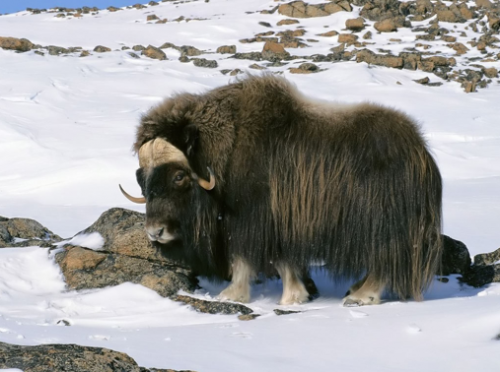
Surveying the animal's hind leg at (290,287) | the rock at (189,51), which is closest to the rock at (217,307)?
the animal's hind leg at (290,287)

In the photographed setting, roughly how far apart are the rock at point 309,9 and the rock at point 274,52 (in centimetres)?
537

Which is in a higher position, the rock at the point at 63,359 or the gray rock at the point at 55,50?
the rock at the point at 63,359

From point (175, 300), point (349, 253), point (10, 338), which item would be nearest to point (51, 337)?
point (10, 338)

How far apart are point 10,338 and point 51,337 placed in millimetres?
141

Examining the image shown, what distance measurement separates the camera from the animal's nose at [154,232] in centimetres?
351

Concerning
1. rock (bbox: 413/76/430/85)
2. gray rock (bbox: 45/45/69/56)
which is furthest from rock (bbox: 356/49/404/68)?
gray rock (bbox: 45/45/69/56)

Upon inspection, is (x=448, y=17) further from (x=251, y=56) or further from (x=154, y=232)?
(x=154, y=232)

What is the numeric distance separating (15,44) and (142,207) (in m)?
11.7

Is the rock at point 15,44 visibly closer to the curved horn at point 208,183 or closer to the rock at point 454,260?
the curved horn at point 208,183

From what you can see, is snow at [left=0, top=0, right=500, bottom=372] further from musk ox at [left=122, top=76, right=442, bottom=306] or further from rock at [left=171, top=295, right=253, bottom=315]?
musk ox at [left=122, top=76, right=442, bottom=306]

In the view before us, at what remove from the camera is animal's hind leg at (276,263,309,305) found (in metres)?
3.58

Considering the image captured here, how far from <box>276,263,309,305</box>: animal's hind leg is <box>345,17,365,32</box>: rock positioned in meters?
19.3

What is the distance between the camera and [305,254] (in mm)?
3531

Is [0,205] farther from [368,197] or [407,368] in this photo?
[407,368]
